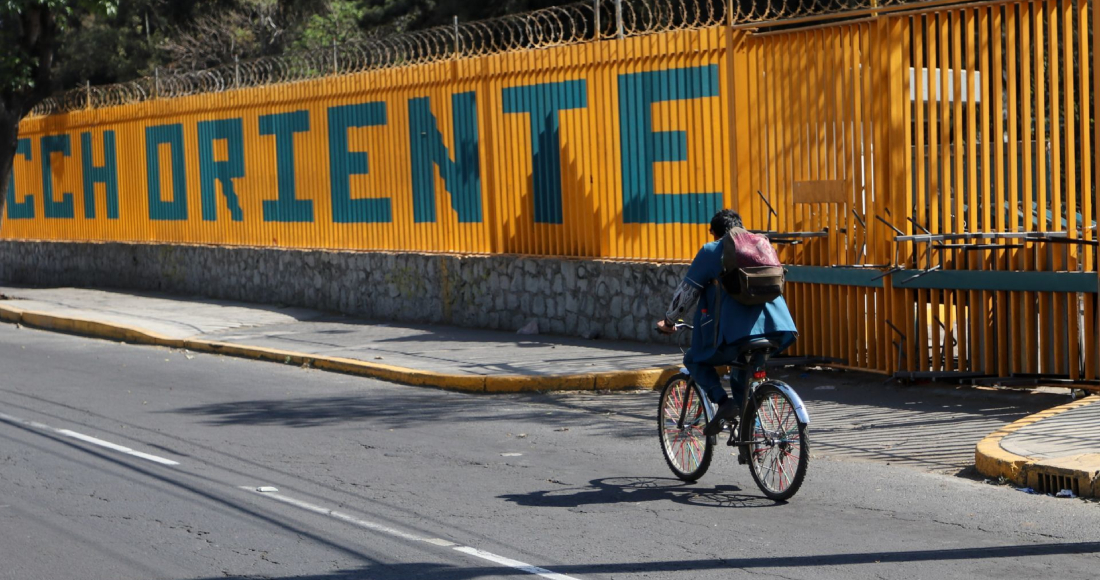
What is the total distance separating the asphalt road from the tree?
1228 cm

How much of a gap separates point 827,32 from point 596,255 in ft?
12.7

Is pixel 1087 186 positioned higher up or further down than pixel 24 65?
further down

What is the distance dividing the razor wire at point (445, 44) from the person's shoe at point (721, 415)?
448 centimetres

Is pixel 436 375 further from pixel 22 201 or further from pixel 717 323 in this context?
pixel 22 201

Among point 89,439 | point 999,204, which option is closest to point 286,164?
point 89,439

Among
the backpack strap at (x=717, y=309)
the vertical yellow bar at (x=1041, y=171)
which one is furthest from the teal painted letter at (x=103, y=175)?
the backpack strap at (x=717, y=309)

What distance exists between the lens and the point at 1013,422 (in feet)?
29.4

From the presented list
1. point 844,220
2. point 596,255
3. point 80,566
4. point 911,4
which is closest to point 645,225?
point 596,255

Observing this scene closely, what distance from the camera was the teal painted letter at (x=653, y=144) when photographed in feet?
42.9

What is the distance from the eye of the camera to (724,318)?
23.7 feet

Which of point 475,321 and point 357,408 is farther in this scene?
point 475,321

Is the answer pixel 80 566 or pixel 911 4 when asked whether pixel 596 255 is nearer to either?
pixel 911 4

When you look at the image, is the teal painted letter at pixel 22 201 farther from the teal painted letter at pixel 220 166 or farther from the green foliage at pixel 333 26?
the green foliage at pixel 333 26

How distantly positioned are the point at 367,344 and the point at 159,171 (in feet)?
29.2
